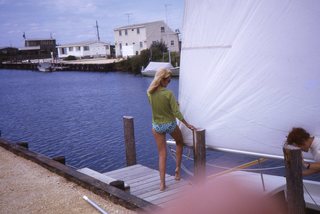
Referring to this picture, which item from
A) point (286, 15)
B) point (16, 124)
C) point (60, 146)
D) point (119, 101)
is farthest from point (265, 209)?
point (119, 101)

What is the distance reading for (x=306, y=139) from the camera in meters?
4.76


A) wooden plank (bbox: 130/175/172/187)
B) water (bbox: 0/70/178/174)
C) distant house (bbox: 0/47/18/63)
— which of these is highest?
distant house (bbox: 0/47/18/63)

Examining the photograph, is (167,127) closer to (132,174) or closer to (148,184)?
(148,184)

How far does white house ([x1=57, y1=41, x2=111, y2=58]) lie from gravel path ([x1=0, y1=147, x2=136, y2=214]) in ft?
309

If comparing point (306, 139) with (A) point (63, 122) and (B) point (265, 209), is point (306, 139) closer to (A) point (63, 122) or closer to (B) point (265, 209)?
(B) point (265, 209)

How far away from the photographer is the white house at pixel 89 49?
328 ft

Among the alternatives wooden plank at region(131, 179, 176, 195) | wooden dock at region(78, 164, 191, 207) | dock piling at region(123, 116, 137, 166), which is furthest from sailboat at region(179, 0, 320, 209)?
dock piling at region(123, 116, 137, 166)

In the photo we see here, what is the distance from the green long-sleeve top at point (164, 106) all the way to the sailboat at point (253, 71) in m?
0.28

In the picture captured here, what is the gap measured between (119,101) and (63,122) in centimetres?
1028

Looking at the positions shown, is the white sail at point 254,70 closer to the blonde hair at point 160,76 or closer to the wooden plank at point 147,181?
the blonde hair at point 160,76

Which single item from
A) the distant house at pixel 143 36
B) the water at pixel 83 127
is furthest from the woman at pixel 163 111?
the distant house at pixel 143 36

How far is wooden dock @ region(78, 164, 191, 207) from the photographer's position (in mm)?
6410

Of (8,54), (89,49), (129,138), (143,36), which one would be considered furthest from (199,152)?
(8,54)

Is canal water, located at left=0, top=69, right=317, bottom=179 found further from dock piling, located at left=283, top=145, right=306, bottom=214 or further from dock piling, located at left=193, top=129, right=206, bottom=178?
dock piling, located at left=283, top=145, right=306, bottom=214
